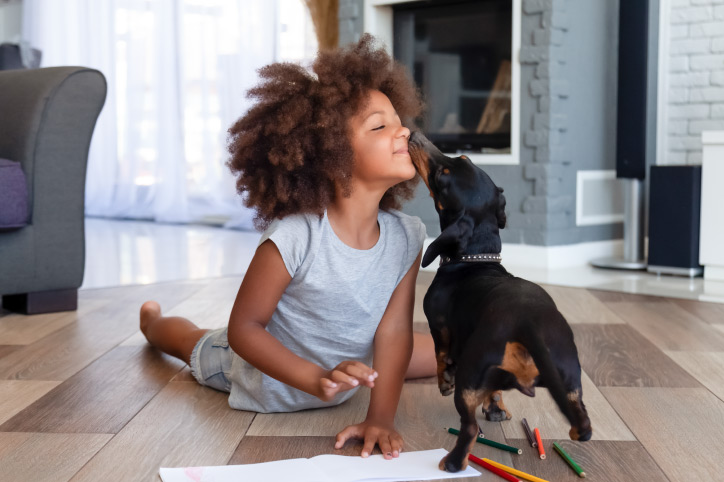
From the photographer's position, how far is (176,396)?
5.36ft

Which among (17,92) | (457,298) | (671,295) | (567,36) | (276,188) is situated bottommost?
(671,295)

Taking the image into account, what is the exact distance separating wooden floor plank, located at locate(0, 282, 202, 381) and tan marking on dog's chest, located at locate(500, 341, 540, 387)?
107cm

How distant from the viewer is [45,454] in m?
1.29

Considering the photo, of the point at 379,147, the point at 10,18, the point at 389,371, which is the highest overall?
the point at 10,18

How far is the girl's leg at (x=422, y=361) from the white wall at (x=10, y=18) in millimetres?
5919

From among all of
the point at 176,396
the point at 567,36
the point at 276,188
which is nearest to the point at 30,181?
the point at 176,396

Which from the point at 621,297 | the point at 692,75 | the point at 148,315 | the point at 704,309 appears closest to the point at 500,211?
the point at 148,315

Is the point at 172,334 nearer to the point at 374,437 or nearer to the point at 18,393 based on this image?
the point at 18,393

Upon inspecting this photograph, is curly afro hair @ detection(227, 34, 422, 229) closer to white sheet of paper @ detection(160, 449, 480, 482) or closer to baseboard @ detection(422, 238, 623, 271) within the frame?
white sheet of paper @ detection(160, 449, 480, 482)

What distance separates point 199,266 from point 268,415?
207 cm

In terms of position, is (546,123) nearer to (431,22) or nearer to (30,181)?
(431,22)

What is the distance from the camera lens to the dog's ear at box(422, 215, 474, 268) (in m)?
1.21

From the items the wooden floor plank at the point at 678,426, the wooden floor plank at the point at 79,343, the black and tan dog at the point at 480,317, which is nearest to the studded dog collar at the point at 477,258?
the black and tan dog at the point at 480,317

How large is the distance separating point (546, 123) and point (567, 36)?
0.40m
